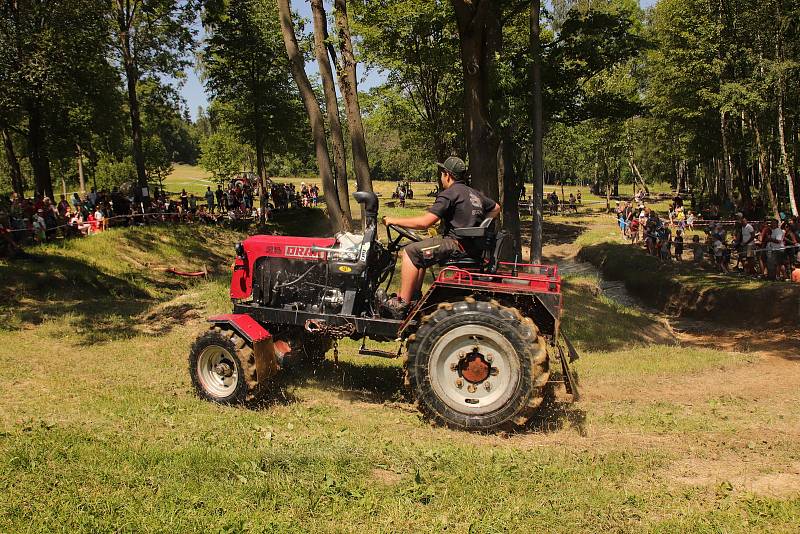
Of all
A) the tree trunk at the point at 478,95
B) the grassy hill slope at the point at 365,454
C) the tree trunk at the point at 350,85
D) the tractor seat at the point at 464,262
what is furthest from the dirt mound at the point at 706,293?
the tractor seat at the point at 464,262

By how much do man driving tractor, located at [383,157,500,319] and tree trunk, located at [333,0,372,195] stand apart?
695 centimetres

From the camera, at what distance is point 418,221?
6.13 m

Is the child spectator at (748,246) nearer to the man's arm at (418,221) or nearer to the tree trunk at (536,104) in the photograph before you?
the tree trunk at (536,104)

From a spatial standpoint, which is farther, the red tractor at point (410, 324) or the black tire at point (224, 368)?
the black tire at point (224, 368)

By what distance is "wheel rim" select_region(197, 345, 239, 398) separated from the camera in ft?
22.1

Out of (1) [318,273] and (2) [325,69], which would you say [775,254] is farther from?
(1) [318,273]

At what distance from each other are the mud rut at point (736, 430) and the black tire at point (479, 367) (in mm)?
526

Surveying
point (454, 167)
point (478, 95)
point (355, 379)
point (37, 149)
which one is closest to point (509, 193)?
point (478, 95)

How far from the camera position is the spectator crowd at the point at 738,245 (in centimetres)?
1788

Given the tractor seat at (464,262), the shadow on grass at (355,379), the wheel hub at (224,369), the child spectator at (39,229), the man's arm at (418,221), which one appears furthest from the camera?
the child spectator at (39,229)

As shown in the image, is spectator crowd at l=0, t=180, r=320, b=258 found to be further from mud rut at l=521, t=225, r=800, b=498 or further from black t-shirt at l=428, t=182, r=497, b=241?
mud rut at l=521, t=225, r=800, b=498

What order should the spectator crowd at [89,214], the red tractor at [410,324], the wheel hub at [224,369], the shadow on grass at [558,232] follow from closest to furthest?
the red tractor at [410,324] < the wheel hub at [224,369] < the spectator crowd at [89,214] < the shadow on grass at [558,232]

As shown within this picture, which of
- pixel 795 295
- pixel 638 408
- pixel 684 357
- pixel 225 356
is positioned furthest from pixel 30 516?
pixel 795 295

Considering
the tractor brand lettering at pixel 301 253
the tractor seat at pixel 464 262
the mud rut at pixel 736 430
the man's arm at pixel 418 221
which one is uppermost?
the man's arm at pixel 418 221
